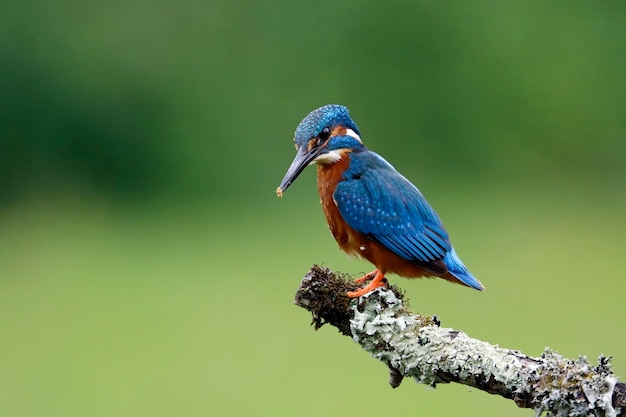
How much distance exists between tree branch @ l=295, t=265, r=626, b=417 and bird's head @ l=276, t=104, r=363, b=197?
10.5 inches

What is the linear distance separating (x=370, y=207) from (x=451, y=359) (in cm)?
46

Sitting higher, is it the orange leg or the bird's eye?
the bird's eye

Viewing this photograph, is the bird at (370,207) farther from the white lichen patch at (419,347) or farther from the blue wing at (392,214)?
→ the white lichen patch at (419,347)

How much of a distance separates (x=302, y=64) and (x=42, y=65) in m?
1.12

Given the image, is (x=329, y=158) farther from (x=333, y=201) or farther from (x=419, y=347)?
(x=419, y=347)

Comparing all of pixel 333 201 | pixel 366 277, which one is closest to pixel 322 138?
pixel 333 201

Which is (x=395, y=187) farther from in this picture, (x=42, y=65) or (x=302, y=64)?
(x=42, y=65)

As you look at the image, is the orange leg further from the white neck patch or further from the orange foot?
the white neck patch

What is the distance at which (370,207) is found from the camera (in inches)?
80.1

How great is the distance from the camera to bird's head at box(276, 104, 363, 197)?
6.59 feet

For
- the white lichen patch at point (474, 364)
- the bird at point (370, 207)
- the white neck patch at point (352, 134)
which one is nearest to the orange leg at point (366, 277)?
the bird at point (370, 207)

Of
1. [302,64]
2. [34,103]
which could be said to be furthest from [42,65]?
[302,64]

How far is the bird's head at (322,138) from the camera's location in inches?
79.1

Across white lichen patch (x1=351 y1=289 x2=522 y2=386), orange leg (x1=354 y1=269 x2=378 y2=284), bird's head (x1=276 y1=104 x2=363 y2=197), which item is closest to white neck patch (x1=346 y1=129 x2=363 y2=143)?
bird's head (x1=276 y1=104 x2=363 y2=197)
